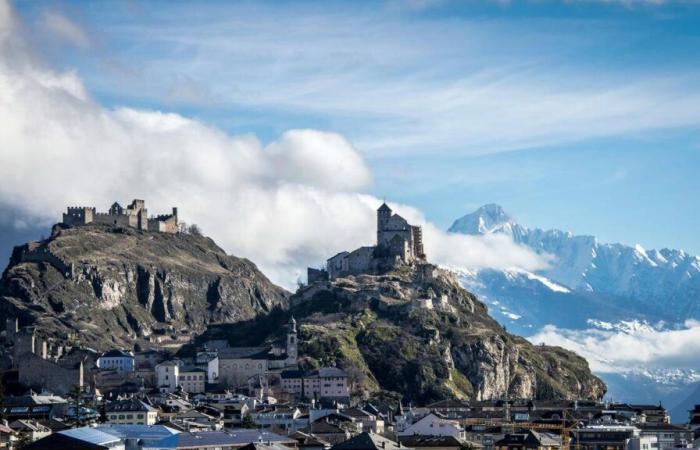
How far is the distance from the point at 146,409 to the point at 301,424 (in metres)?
18.3

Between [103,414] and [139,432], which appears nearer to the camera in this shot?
[139,432]

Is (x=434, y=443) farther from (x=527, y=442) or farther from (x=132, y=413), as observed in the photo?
(x=132, y=413)

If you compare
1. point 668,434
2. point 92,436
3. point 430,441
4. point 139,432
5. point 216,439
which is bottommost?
point 430,441

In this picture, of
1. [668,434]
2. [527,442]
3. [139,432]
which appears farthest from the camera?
[668,434]

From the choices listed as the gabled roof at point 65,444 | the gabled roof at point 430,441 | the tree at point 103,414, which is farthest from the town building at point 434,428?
the gabled roof at point 65,444

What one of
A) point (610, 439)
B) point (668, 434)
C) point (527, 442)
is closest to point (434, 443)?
point (527, 442)

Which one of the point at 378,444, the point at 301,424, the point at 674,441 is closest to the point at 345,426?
the point at 301,424

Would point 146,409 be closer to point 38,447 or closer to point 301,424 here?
point 301,424

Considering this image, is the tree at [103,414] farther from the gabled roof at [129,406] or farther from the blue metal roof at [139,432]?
the blue metal roof at [139,432]

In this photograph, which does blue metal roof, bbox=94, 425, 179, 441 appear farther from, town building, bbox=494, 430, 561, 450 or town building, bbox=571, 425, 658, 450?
town building, bbox=571, 425, 658, 450

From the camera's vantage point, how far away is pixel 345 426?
7313 inches

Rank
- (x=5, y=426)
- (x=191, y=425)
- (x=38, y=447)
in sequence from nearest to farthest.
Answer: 1. (x=38, y=447)
2. (x=5, y=426)
3. (x=191, y=425)

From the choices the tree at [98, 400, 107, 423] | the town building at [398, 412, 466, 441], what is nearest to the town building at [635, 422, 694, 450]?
the town building at [398, 412, 466, 441]

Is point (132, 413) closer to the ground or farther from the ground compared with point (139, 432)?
farther from the ground
